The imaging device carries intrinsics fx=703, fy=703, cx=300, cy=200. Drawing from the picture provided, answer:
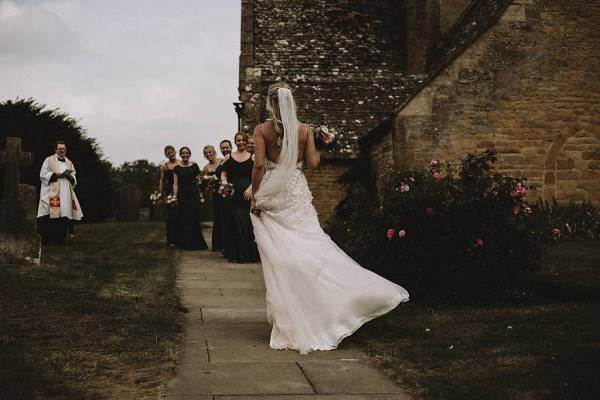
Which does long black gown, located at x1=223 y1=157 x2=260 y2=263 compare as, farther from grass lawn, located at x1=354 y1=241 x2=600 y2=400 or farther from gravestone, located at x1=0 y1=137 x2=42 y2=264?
grass lawn, located at x1=354 y1=241 x2=600 y2=400

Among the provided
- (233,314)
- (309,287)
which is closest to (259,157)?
(309,287)

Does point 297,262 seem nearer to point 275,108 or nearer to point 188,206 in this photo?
point 275,108

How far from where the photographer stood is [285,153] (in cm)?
576

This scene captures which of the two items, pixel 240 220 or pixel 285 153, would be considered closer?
pixel 285 153

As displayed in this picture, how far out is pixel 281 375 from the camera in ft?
14.6

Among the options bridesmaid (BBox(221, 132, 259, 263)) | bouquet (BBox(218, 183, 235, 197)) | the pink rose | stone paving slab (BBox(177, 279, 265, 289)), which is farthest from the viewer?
bridesmaid (BBox(221, 132, 259, 263))

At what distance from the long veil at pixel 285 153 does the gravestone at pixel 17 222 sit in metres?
5.30

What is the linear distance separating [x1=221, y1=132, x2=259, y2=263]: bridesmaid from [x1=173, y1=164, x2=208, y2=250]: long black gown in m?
2.06

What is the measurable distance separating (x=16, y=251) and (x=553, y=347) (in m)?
7.44

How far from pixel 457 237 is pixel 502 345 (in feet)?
6.67

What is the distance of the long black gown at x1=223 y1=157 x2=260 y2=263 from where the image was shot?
1188cm

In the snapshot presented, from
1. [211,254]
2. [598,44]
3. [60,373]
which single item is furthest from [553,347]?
[598,44]

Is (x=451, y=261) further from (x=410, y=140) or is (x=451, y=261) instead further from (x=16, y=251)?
(x=410, y=140)

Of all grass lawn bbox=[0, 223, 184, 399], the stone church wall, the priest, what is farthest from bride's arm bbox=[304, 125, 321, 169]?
the stone church wall
